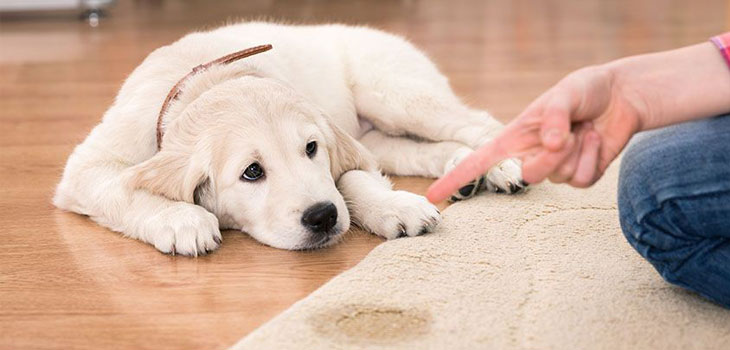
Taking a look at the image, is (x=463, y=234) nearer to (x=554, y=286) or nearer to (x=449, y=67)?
(x=554, y=286)

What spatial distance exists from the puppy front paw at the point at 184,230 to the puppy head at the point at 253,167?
0.06m

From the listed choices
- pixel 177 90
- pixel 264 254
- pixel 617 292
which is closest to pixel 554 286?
pixel 617 292

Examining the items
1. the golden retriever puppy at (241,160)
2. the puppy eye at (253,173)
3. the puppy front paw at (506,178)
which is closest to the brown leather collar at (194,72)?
the golden retriever puppy at (241,160)

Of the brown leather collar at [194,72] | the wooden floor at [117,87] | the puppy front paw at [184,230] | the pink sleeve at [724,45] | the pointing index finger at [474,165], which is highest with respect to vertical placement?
the pink sleeve at [724,45]

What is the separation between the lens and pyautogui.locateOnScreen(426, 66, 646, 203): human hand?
1.29 m

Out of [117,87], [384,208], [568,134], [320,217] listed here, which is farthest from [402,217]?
[117,87]

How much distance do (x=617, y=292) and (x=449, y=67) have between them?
258cm

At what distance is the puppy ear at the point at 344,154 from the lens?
2.18 meters

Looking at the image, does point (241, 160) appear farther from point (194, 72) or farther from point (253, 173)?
point (194, 72)

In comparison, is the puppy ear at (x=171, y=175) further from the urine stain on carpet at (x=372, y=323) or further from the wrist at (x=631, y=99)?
the wrist at (x=631, y=99)

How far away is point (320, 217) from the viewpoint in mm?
1926

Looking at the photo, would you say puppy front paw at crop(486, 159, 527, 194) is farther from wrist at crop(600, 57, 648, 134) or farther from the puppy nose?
wrist at crop(600, 57, 648, 134)

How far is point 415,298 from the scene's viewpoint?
5.51 ft

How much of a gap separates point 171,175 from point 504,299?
2.56 feet
